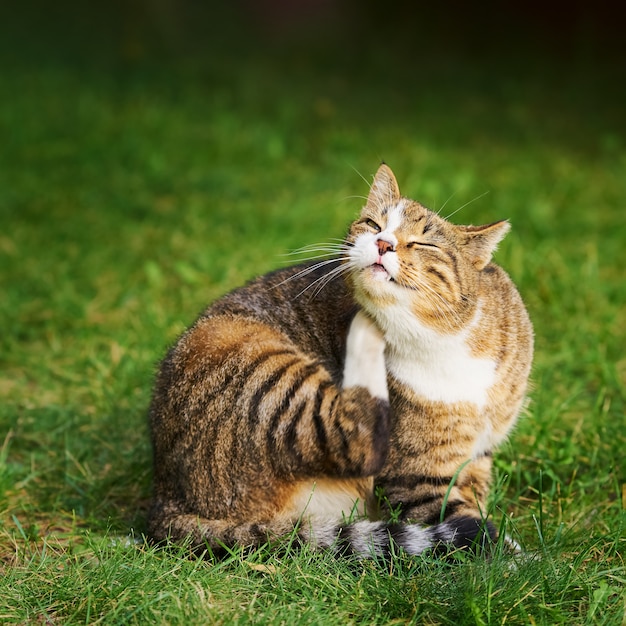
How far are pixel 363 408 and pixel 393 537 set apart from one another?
1.48 feet

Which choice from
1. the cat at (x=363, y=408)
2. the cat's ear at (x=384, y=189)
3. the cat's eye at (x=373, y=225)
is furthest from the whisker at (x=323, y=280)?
the cat's ear at (x=384, y=189)

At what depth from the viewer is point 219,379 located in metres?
3.34

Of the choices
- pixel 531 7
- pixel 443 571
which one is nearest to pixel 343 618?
pixel 443 571

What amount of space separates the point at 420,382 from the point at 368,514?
1.89 feet

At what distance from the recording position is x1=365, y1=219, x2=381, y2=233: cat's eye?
11.0ft

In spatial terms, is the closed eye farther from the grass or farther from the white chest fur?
the grass

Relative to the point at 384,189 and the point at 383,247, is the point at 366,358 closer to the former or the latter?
the point at 383,247

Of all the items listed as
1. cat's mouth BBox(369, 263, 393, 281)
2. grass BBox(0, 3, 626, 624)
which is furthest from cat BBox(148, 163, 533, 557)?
grass BBox(0, 3, 626, 624)

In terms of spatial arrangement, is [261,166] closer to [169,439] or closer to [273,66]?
[273,66]

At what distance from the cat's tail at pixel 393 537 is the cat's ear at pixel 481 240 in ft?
3.19

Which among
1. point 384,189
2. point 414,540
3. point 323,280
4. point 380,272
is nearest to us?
point 414,540

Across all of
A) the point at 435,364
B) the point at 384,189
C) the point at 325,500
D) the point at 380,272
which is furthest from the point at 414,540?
the point at 384,189

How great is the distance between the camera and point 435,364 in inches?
130

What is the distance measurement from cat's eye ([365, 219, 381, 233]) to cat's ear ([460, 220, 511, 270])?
12.5 inches
